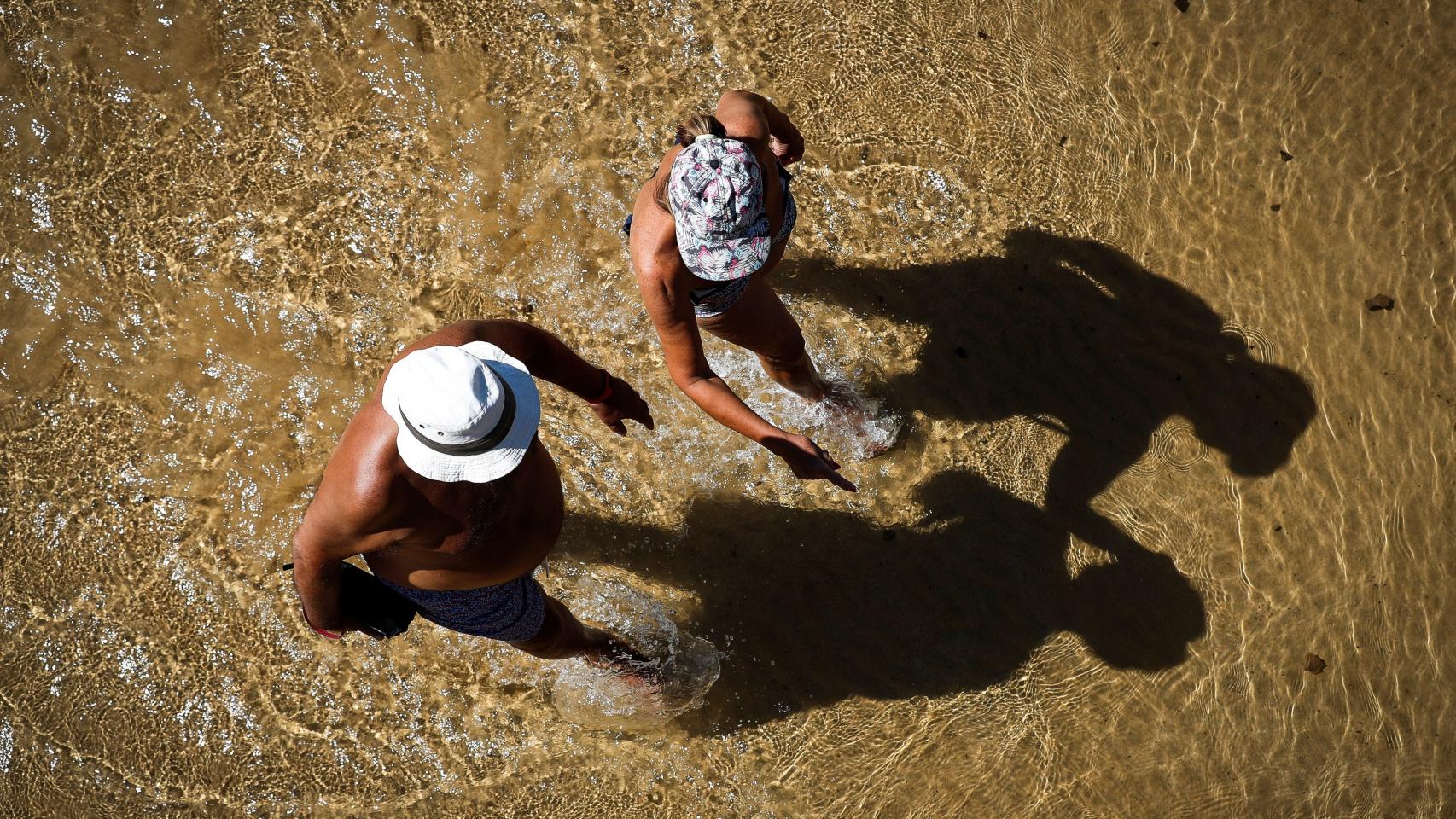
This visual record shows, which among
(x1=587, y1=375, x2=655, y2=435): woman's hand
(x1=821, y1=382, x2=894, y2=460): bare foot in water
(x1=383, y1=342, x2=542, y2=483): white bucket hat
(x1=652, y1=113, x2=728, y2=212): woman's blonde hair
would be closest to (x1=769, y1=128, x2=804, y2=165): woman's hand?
(x1=652, y1=113, x2=728, y2=212): woman's blonde hair

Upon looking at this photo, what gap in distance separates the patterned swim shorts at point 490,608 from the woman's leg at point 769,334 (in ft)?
4.03

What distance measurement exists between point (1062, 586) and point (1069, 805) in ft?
3.27

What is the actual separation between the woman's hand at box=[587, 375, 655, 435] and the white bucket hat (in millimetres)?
803

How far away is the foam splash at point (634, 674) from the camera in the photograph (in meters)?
3.99

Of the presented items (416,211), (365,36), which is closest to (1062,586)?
(416,211)

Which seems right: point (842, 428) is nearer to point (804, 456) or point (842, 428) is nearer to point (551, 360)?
point (804, 456)

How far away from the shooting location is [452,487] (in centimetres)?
249

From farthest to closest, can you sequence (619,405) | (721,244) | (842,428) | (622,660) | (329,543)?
(842,428)
(622,660)
(619,405)
(721,244)
(329,543)

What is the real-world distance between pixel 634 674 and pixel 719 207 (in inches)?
92.5

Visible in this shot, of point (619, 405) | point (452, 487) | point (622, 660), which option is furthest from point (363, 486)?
point (622, 660)

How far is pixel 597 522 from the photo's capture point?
4.27m

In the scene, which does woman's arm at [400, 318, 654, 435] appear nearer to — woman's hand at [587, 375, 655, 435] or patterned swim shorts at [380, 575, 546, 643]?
woman's hand at [587, 375, 655, 435]

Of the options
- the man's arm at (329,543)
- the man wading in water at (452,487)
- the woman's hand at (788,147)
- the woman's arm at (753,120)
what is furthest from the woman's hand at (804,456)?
the man's arm at (329,543)

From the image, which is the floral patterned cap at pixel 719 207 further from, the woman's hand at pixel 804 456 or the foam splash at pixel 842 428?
the foam splash at pixel 842 428
